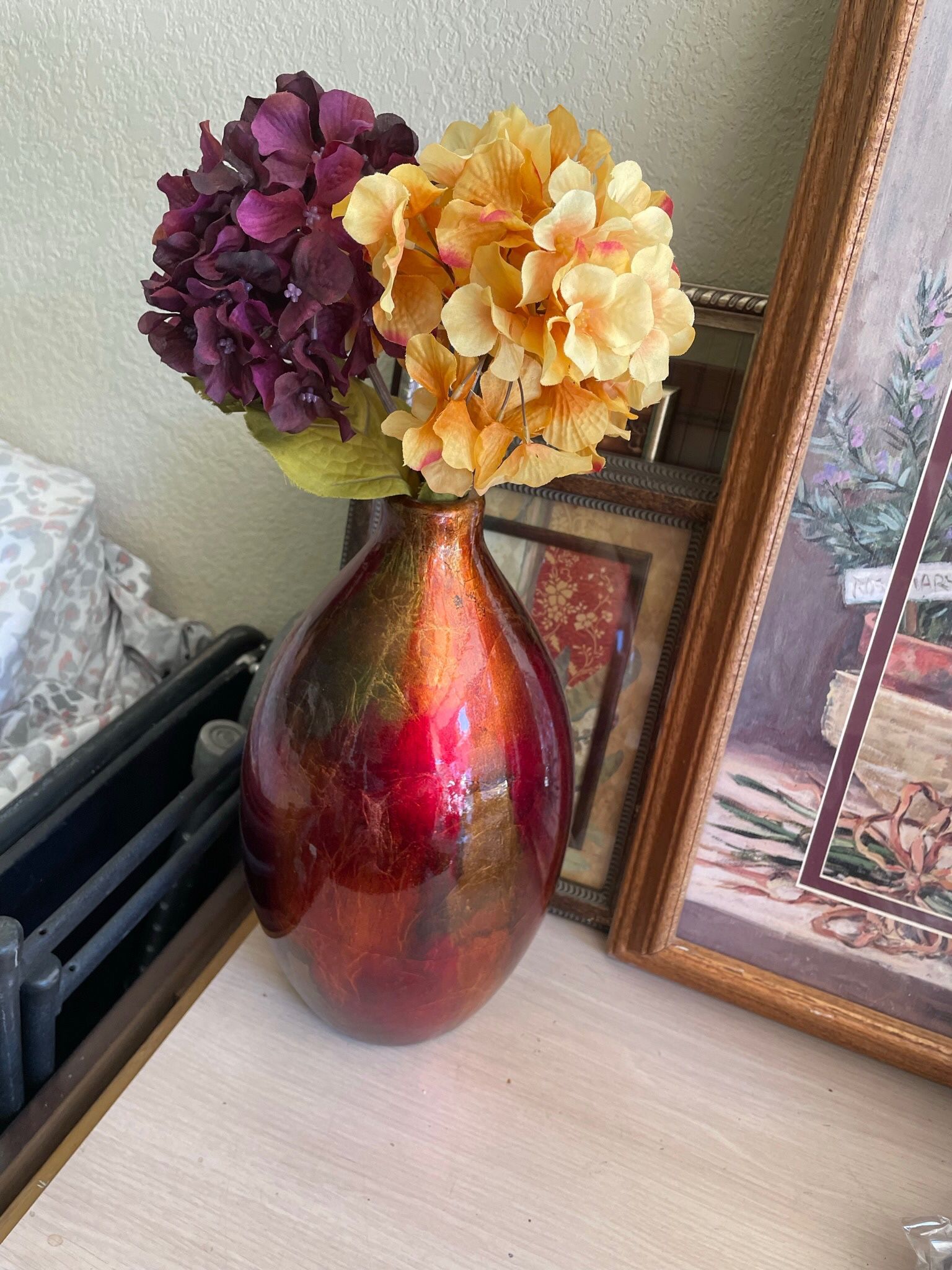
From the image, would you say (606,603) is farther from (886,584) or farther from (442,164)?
(442,164)

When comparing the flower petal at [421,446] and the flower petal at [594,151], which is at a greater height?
the flower petal at [594,151]

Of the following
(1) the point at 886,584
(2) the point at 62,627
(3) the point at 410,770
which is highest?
(1) the point at 886,584

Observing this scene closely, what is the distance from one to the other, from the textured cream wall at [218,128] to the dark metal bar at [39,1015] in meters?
0.48

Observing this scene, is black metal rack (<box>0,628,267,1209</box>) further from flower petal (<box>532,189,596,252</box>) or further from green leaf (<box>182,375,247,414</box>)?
flower petal (<box>532,189,596,252</box>)

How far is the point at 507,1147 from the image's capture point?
625 millimetres

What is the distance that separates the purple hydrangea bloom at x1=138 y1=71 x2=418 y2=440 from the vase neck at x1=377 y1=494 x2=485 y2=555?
0.08m

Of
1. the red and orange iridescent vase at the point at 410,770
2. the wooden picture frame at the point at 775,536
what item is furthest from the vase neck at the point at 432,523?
the wooden picture frame at the point at 775,536

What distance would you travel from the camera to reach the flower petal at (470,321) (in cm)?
43

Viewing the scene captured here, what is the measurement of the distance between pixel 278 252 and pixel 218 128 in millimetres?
477

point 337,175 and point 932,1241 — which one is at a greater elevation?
point 337,175

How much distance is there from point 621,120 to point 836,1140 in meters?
0.78

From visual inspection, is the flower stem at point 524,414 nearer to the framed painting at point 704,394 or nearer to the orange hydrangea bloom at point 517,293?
the orange hydrangea bloom at point 517,293

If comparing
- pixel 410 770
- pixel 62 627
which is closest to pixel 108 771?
pixel 62 627

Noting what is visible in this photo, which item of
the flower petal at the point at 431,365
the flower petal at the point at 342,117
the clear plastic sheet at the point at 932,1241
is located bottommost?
the clear plastic sheet at the point at 932,1241
